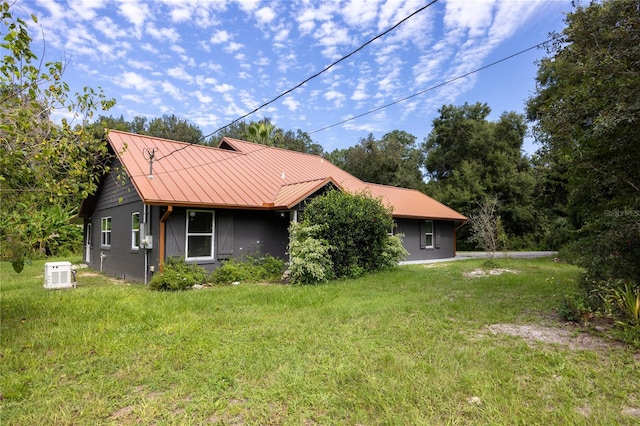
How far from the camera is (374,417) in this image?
274 centimetres

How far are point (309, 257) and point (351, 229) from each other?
1.77 meters

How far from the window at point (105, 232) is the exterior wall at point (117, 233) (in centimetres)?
16

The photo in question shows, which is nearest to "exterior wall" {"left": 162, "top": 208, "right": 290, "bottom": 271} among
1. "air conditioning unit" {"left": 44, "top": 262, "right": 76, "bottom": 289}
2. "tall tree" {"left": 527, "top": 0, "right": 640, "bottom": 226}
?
"air conditioning unit" {"left": 44, "top": 262, "right": 76, "bottom": 289}

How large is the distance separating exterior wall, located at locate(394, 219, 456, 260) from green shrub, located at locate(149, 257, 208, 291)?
30.1 feet

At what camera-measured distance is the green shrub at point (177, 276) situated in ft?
28.1

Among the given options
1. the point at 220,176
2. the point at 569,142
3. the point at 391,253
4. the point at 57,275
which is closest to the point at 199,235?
the point at 220,176

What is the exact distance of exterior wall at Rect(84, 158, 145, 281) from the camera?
10586 millimetres

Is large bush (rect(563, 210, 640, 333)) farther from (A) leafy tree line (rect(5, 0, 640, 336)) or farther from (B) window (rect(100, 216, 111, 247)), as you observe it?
(B) window (rect(100, 216, 111, 247))

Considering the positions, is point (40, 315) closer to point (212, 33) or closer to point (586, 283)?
point (212, 33)

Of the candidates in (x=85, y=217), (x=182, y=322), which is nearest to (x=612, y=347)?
(x=182, y=322)

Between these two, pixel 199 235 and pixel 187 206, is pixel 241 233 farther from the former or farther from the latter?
pixel 187 206

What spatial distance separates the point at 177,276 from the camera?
8.72 m

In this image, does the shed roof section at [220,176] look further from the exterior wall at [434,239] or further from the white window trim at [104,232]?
the white window trim at [104,232]

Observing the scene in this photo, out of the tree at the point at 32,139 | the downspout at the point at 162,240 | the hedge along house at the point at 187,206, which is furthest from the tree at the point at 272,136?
the tree at the point at 32,139
